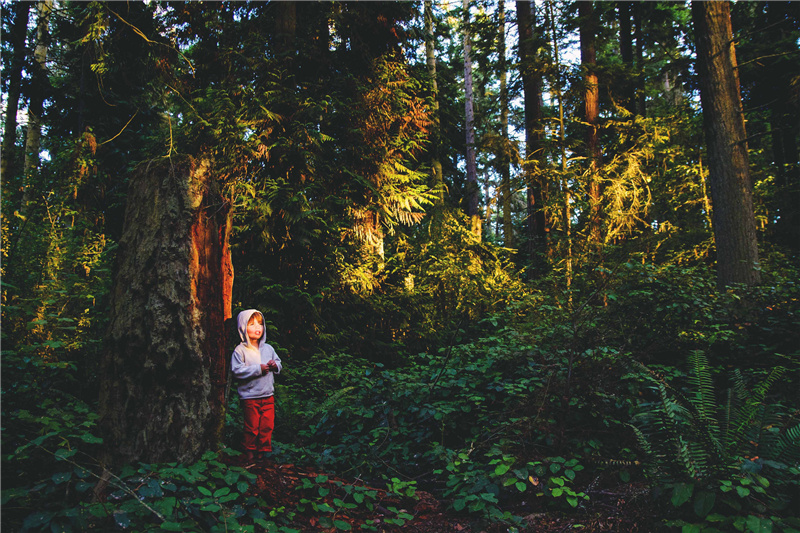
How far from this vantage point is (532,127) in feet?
39.4

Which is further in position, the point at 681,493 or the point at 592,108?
the point at 592,108

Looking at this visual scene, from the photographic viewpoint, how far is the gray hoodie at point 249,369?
4.32 m

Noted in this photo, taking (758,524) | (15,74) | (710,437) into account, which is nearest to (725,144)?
(710,437)

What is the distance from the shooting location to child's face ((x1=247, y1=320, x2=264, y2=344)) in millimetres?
4611

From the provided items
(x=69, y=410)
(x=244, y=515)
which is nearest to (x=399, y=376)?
(x=244, y=515)

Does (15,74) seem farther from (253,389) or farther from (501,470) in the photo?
(501,470)

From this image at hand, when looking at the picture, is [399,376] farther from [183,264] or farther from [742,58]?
[742,58]

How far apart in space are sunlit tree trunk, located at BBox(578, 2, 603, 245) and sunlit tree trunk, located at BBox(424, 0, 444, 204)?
377cm

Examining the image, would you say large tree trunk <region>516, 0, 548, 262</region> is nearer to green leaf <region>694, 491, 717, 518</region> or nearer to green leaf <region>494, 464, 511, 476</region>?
green leaf <region>494, 464, 511, 476</region>

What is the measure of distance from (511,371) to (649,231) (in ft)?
24.1

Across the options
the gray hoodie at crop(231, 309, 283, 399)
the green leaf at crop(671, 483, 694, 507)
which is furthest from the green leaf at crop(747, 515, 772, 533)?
the gray hoodie at crop(231, 309, 283, 399)

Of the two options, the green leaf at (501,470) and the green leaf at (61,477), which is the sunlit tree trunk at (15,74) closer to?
the green leaf at (61,477)

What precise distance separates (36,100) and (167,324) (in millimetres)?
12043

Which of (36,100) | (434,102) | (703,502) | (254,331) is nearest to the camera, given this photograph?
(703,502)
